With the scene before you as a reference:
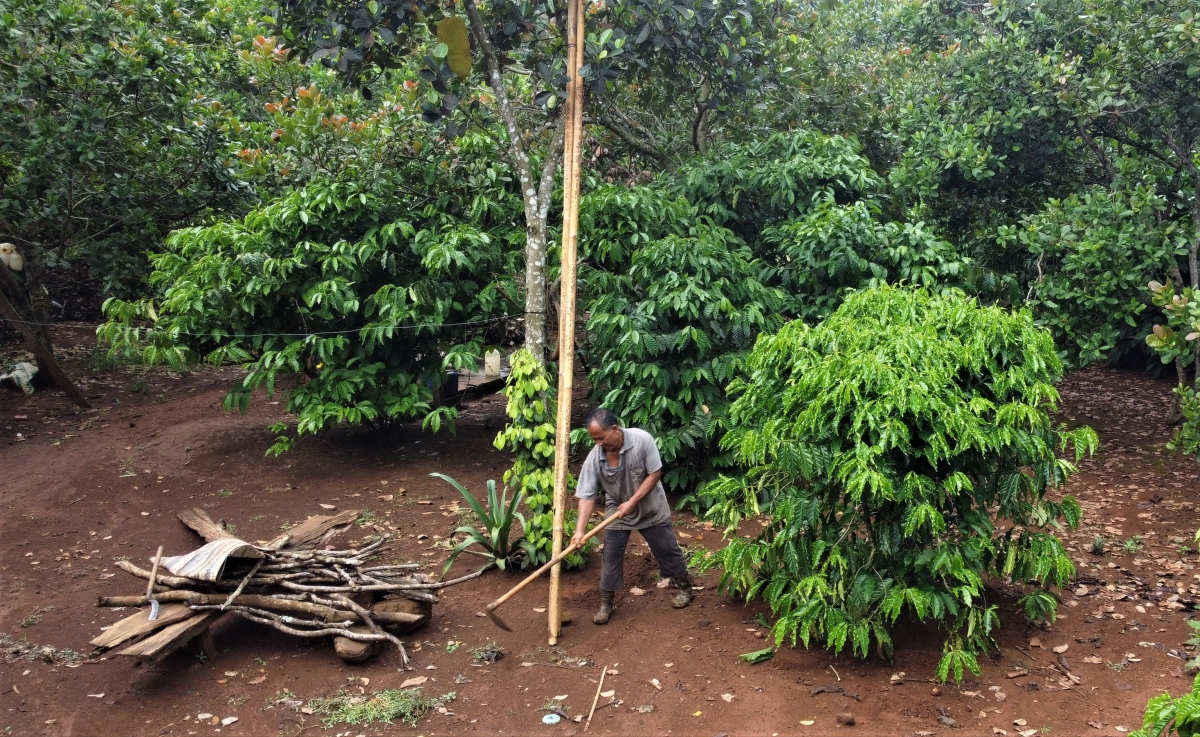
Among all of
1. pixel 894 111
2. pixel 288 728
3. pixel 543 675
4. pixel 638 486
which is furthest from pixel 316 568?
pixel 894 111

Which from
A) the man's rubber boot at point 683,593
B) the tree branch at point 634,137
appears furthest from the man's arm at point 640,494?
the tree branch at point 634,137

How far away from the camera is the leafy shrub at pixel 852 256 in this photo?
7.49 meters

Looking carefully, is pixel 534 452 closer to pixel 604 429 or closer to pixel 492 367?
pixel 604 429

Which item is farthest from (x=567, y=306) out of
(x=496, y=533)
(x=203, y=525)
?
(x=203, y=525)

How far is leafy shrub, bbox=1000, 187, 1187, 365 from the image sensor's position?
7.62 m

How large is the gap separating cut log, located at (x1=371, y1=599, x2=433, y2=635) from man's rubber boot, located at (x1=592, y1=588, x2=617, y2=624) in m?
1.08

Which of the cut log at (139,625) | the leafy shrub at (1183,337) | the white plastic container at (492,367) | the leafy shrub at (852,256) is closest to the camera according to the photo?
the cut log at (139,625)

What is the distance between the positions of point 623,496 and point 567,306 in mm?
1266

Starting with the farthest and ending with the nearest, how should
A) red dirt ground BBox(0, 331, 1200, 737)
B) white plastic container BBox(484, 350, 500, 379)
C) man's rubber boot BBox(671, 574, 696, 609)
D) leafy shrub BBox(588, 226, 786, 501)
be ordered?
white plastic container BBox(484, 350, 500, 379) < leafy shrub BBox(588, 226, 786, 501) < man's rubber boot BBox(671, 574, 696, 609) < red dirt ground BBox(0, 331, 1200, 737)

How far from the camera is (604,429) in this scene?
5301 mm

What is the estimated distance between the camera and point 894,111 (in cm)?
1109

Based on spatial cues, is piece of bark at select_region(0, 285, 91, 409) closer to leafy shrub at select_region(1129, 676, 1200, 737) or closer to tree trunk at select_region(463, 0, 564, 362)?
tree trunk at select_region(463, 0, 564, 362)

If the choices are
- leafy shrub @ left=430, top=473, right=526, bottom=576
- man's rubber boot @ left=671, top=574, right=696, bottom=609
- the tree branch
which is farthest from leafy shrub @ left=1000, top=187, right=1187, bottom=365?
leafy shrub @ left=430, top=473, right=526, bottom=576

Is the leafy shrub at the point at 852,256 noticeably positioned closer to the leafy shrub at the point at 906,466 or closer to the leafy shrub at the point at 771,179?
the leafy shrub at the point at 771,179
